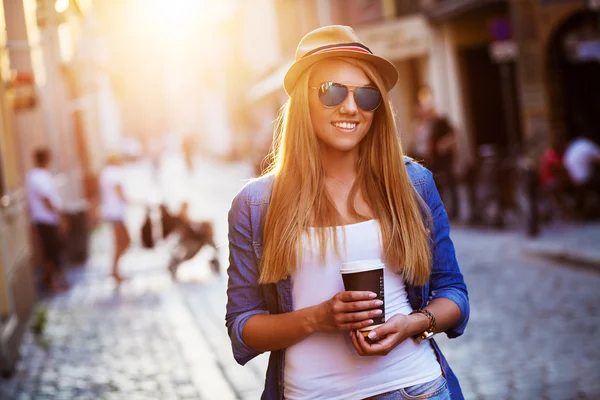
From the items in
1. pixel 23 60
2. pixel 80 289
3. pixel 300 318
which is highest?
pixel 23 60

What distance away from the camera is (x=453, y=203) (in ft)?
51.7

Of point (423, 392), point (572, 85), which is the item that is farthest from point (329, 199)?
point (572, 85)

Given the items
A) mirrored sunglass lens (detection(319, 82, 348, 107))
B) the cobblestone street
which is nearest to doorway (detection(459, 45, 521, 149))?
the cobblestone street

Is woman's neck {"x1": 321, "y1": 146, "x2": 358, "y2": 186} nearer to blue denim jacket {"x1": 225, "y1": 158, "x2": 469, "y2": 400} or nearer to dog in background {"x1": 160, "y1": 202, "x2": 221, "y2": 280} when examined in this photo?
blue denim jacket {"x1": 225, "y1": 158, "x2": 469, "y2": 400}

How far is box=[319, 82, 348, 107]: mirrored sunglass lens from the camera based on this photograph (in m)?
2.63

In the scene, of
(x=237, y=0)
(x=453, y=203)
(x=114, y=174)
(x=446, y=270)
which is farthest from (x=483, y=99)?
(x=237, y=0)

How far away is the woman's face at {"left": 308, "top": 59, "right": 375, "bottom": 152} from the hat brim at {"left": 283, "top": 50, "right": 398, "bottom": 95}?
0.04m

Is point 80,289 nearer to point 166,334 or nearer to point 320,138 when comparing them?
point 166,334

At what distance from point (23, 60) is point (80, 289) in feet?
10.8

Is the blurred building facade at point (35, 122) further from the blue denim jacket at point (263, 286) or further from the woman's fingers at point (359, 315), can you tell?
the woman's fingers at point (359, 315)

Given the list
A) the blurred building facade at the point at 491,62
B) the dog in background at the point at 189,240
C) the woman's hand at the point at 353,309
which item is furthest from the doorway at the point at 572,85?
the woman's hand at the point at 353,309

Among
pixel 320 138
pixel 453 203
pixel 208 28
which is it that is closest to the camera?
pixel 320 138

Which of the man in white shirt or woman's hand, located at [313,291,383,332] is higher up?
woman's hand, located at [313,291,383,332]

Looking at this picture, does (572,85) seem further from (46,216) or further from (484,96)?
(46,216)
